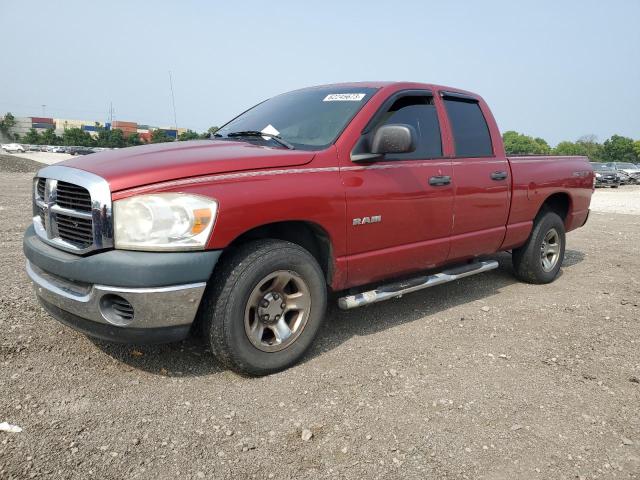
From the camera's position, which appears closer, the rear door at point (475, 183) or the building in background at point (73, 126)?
the rear door at point (475, 183)

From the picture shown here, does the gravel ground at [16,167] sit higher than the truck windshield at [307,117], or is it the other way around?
the truck windshield at [307,117]

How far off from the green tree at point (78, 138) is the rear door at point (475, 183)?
10147 centimetres

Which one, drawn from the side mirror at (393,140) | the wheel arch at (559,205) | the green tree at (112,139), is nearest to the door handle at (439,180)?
the side mirror at (393,140)

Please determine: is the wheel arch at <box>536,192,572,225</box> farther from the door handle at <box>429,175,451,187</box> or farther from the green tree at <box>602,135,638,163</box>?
the green tree at <box>602,135,638,163</box>

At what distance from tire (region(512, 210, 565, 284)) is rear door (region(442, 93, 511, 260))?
27.1 inches

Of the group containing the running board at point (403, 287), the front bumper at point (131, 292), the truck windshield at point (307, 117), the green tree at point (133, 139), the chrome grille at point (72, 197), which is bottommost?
the running board at point (403, 287)

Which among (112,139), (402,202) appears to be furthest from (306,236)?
(112,139)

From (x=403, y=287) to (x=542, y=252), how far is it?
8.02 feet

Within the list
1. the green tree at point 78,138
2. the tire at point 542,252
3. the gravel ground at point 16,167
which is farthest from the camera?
the green tree at point 78,138

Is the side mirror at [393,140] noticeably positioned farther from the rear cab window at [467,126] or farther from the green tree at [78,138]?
the green tree at [78,138]

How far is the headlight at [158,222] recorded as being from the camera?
99.4 inches

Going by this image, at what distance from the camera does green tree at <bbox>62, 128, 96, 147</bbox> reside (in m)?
93.1

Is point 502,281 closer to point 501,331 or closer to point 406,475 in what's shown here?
point 501,331

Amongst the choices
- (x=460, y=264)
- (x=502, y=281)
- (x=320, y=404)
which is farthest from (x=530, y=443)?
(x=502, y=281)
